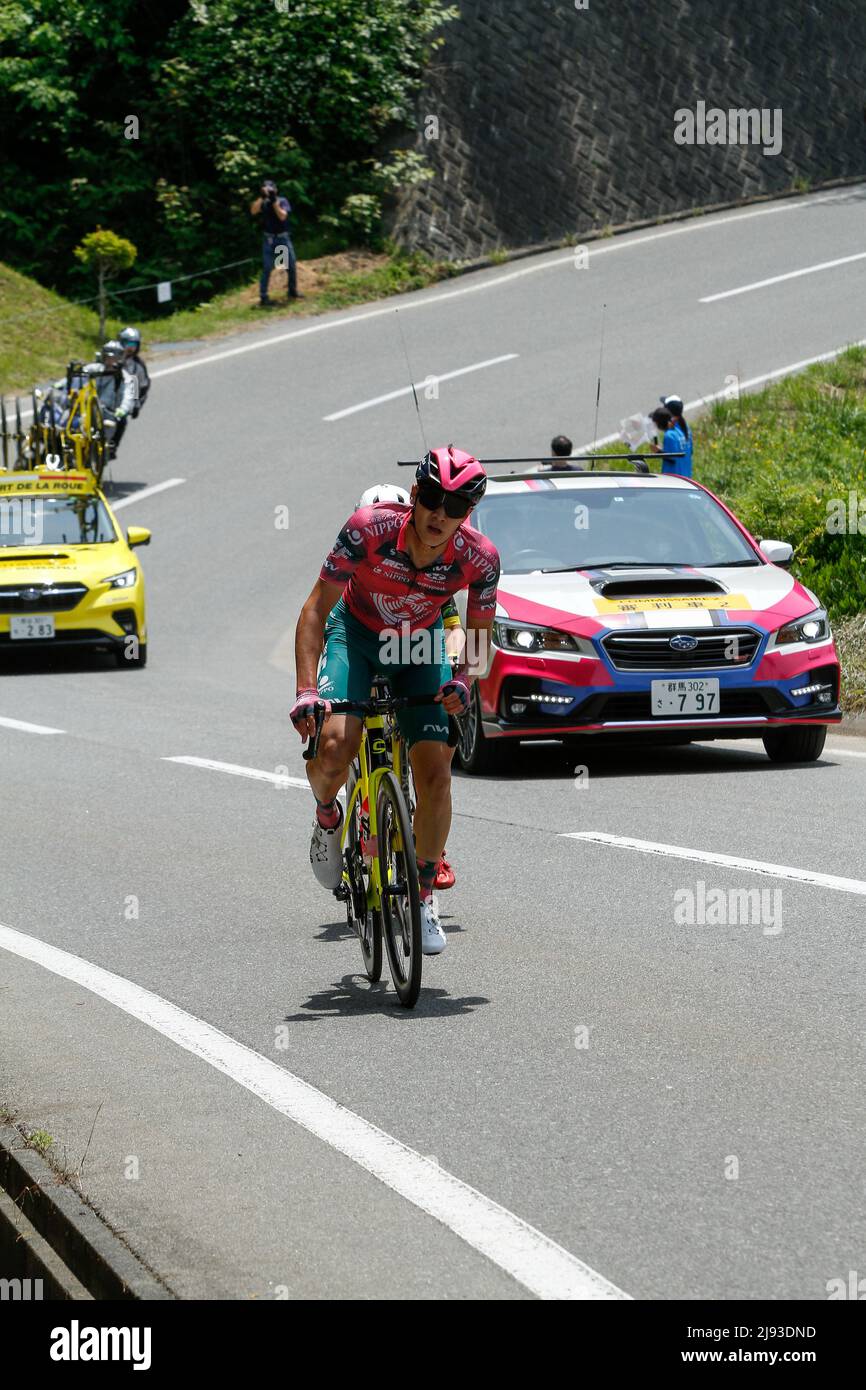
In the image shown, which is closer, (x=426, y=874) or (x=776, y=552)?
(x=426, y=874)

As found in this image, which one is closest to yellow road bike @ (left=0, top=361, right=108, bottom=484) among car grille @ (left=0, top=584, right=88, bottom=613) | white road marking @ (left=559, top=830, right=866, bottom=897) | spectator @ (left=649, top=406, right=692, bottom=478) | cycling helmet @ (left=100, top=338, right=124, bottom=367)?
cycling helmet @ (left=100, top=338, right=124, bottom=367)

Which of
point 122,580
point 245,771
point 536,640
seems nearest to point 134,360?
point 122,580

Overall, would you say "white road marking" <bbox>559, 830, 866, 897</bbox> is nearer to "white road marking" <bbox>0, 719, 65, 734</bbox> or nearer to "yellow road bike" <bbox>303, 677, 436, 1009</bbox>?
"yellow road bike" <bbox>303, 677, 436, 1009</bbox>

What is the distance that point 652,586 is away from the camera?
1190 centimetres

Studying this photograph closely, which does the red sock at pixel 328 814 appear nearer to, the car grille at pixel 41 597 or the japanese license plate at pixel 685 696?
the japanese license plate at pixel 685 696

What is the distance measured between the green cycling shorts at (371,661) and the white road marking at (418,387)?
23.3 meters

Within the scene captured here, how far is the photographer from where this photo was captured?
35719 mm

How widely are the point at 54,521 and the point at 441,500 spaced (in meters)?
14.0

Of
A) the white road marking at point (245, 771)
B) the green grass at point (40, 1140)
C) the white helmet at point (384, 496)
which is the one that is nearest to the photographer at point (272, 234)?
the white road marking at point (245, 771)

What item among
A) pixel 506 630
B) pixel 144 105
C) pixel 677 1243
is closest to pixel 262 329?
pixel 144 105

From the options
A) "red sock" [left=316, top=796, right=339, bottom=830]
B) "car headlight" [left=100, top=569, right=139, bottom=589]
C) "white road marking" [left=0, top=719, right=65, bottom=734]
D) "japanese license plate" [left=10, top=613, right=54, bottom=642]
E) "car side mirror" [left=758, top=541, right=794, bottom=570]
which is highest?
"car side mirror" [left=758, top=541, right=794, bottom=570]

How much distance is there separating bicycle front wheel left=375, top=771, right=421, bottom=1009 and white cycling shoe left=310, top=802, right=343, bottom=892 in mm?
451

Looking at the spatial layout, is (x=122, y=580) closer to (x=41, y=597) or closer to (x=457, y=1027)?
(x=41, y=597)

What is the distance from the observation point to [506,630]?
11.7 m
